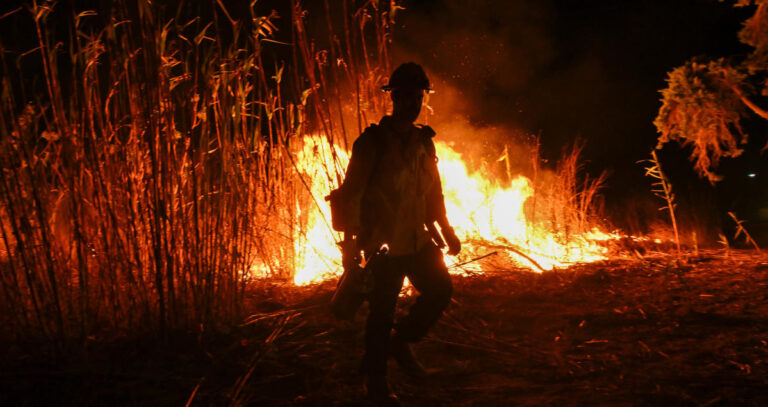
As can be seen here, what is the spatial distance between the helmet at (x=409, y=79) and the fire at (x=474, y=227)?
78.1 inches

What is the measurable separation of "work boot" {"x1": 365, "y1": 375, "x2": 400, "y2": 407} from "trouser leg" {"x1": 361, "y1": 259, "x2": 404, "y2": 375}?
3 cm

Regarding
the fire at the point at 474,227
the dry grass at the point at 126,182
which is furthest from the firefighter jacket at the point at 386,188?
the fire at the point at 474,227

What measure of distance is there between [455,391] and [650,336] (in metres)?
1.44

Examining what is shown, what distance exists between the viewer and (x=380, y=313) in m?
2.52

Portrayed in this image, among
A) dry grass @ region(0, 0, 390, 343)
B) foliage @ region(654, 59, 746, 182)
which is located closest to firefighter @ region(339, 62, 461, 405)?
dry grass @ region(0, 0, 390, 343)

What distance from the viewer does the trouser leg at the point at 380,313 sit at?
2521 millimetres

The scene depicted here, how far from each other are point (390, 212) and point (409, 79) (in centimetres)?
64

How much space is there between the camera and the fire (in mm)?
4980

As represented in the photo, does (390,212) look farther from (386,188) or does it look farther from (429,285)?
(429,285)

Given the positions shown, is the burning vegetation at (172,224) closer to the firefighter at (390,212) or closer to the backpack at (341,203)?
the firefighter at (390,212)

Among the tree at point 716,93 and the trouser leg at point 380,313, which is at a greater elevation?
the tree at point 716,93

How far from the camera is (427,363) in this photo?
3133mm

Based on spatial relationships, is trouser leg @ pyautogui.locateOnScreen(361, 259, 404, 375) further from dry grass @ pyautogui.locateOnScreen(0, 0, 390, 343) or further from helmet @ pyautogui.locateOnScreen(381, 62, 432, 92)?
dry grass @ pyautogui.locateOnScreen(0, 0, 390, 343)

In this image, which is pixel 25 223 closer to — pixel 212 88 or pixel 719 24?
pixel 212 88
